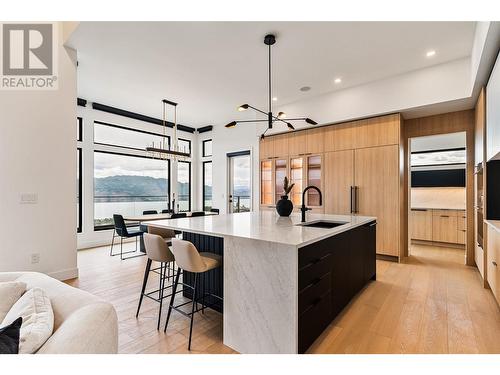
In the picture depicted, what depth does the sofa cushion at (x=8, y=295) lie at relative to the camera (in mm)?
1142

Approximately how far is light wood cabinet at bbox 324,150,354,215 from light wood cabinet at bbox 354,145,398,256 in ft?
0.42

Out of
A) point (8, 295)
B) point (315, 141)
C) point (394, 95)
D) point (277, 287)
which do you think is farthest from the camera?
point (315, 141)

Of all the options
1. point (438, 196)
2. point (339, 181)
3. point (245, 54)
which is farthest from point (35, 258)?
point (438, 196)

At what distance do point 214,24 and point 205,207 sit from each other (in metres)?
5.89

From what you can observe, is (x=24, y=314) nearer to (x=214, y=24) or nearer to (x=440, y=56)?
(x=214, y=24)

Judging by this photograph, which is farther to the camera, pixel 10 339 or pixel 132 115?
pixel 132 115

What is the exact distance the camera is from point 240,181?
23.3 feet

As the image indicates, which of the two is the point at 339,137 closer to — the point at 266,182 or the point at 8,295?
the point at 266,182

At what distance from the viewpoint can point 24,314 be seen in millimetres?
1046

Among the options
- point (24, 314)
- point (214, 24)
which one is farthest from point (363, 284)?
point (214, 24)

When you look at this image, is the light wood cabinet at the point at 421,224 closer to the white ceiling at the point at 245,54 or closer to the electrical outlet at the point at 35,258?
the white ceiling at the point at 245,54

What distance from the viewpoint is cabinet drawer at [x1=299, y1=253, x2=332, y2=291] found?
5.78ft

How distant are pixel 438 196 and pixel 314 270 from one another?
5342 mm

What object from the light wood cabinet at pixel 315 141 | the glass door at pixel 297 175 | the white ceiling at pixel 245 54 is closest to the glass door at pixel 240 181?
the glass door at pixel 297 175
